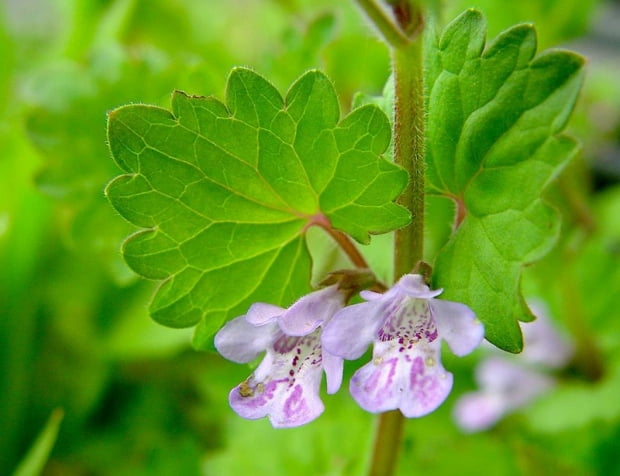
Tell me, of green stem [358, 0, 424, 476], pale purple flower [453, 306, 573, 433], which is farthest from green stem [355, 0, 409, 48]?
pale purple flower [453, 306, 573, 433]

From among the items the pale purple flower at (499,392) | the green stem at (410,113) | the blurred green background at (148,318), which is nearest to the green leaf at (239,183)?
the green stem at (410,113)

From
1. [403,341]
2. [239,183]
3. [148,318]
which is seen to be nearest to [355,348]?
[403,341]

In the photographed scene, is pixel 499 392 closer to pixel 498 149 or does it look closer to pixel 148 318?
pixel 148 318

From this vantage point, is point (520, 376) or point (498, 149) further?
point (520, 376)

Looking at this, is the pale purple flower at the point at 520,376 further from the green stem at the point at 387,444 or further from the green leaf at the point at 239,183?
the green leaf at the point at 239,183

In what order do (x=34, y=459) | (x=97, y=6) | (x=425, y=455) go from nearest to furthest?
(x=34, y=459) < (x=425, y=455) < (x=97, y=6)

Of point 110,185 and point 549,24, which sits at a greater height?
point 110,185

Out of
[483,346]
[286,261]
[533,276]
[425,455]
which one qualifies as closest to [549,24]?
[533,276]

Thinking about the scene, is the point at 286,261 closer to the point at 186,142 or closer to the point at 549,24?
the point at 186,142
